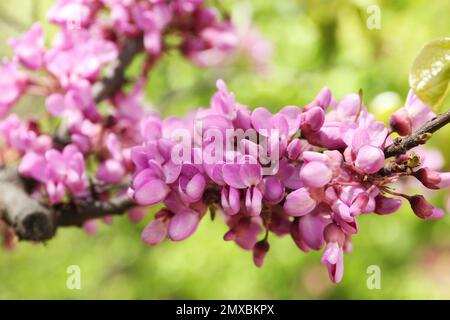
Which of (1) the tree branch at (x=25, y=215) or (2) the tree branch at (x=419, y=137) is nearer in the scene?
(2) the tree branch at (x=419, y=137)

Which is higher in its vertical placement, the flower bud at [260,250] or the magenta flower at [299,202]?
the magenta flower at [299,202]

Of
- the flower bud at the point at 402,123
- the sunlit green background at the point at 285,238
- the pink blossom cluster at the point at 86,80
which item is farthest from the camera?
the sunlit green background at the point at 285,238

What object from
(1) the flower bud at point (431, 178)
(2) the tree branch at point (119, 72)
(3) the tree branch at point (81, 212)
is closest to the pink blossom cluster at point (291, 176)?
(1) the flower bud at point (431, 178)

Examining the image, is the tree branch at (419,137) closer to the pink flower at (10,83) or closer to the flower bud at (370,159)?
the flower bud at (370,159)

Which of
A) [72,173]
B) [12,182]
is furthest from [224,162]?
[12,182]

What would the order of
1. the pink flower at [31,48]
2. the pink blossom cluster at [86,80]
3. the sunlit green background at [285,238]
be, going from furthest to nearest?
the sunlit green background at [285,238], the pink flower at [31,48], the pink blossom cluster at [86,80]

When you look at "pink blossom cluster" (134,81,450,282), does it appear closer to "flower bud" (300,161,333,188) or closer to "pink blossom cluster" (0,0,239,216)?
"flower bud" (300,161,333,188)

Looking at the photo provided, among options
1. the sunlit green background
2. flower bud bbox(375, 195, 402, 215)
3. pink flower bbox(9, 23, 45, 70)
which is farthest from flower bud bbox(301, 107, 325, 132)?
pink flower bbox(9, 23, 45, 70)
